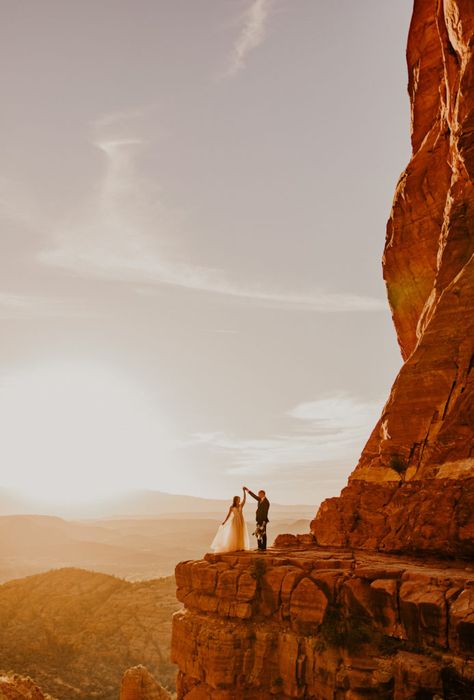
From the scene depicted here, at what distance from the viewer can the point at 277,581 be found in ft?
41.7

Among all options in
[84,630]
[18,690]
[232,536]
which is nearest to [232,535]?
[232,536]

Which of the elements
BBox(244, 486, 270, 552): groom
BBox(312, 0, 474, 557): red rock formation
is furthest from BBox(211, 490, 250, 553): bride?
BBox(312, 0, 474, 557): red rock formation

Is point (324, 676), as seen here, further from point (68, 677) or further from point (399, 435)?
point (68, 677)

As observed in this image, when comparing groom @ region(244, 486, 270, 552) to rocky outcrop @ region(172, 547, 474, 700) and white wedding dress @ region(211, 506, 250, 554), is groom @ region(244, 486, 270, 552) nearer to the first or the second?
white wedding dress @ region(211, 506, 250, 554)

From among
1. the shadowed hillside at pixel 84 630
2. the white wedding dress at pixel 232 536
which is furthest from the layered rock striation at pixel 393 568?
the shadowed hillside at pixel 84 630

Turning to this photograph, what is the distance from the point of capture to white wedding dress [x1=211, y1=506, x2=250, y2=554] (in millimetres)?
16625

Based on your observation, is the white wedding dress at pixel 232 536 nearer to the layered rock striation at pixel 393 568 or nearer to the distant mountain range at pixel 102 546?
the layered rock striation at pixel 393 568

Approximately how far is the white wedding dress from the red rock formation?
2566 mm

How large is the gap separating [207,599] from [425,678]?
6528 millimetres

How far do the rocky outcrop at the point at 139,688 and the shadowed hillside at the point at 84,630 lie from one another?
276 inches

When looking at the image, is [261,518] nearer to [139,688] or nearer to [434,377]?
[434,377]

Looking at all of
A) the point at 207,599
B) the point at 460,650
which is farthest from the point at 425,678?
the point at 207,599

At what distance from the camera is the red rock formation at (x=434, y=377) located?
13250 millimetres

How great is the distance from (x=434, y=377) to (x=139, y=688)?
700 inches
